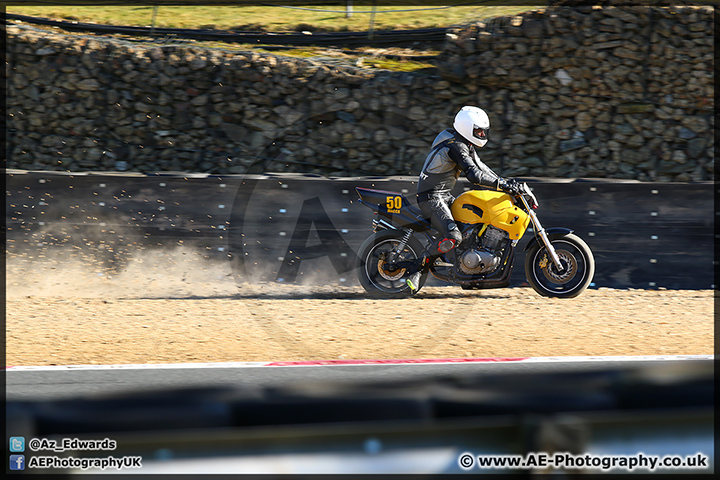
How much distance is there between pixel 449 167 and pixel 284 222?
6.81 ft

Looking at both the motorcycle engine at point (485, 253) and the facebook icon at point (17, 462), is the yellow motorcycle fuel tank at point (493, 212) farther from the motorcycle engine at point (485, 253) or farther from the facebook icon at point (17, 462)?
the facebook icon at point (17, 462)

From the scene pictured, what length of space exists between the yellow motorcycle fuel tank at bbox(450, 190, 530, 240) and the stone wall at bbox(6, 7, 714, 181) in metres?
6.66

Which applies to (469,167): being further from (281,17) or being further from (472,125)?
(281,17)

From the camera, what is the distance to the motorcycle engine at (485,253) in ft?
22.8

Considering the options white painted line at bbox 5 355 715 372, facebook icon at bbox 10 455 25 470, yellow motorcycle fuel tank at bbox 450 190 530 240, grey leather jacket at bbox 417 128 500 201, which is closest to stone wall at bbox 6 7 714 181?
grey leather jacket at bbox 417 128 500 201

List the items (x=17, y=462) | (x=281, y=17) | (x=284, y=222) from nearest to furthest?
(x=17, y=462), (x=284, y=222), (x=281, y=17)

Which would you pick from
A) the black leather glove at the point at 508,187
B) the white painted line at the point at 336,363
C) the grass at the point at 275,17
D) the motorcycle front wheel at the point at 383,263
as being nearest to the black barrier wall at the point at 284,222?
the motorcycle front wheel at the point at 383,263

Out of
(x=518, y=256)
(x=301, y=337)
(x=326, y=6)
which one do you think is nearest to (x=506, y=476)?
(x=301, y=337)

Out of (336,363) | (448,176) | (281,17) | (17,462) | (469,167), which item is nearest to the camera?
(17,462)

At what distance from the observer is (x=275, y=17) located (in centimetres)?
1661

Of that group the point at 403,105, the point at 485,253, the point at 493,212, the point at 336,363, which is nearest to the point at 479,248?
the point at 485,253

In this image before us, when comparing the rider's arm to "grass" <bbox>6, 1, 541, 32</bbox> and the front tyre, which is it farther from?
"grass" <bbox>6, 1, 541, 32</bbox>

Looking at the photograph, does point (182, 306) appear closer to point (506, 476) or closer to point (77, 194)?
point (77, 194)

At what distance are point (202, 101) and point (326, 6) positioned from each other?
424 centimetres
